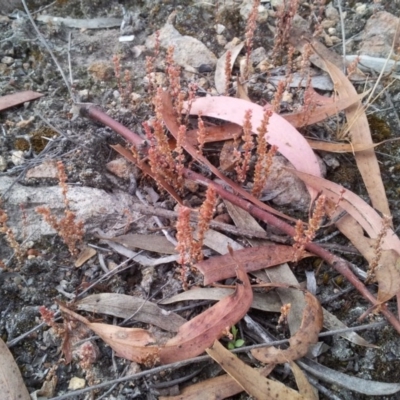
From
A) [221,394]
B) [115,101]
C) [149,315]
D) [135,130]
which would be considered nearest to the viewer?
[221,394]

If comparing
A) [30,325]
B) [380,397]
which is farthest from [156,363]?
[380,397]

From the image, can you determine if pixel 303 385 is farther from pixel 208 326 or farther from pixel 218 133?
pixel 218 133

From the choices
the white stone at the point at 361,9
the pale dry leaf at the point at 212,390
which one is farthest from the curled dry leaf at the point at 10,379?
the white stone at the point at 361,9

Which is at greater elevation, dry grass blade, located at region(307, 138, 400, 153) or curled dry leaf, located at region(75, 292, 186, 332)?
dry grass blade, located at region(307, 138, 400, 153)

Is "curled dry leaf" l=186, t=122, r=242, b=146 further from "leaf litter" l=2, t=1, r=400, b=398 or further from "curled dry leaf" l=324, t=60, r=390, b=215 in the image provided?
"curled dry leaf" l=324, t=60, r=390, b=215

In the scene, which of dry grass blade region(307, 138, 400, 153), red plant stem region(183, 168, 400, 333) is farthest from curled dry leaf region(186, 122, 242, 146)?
dry grass blade region(307, 138, 400, 153)

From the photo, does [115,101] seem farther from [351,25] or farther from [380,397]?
[380,397]

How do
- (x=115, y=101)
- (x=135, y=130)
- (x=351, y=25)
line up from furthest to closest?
1. (x=351, y=25)
2. (x=115, y=101)
3. (x=135, y=130)
